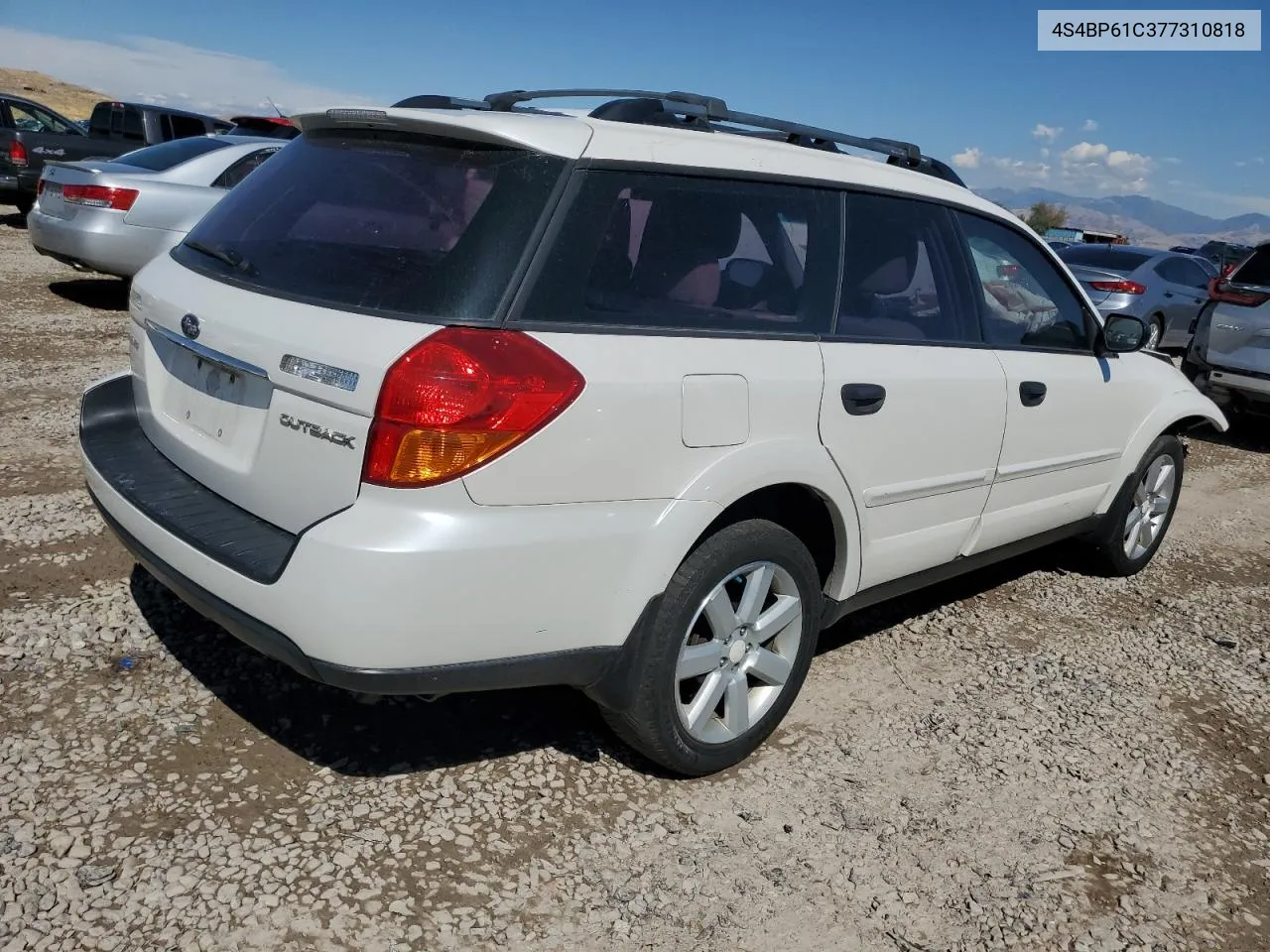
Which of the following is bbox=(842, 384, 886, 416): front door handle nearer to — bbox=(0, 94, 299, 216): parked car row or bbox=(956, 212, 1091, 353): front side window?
bbox=(956, 212, 1091, 353): front side window

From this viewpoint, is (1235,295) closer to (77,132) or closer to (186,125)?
(186,125)

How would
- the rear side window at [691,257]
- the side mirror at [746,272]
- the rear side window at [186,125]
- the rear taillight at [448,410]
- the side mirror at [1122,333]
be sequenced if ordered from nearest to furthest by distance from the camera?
the rear taillight at [448,410]
the rear side window at [691,257]
the side mirror at [746,272]
the side mirror at [1122,333]
the rear side window at [186,125]

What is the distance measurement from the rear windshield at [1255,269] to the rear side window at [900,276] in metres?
6.09

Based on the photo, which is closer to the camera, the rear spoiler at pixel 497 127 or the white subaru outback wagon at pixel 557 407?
the white subaru outback wagon at pixel 557 407

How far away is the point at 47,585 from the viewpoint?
375 centimetres

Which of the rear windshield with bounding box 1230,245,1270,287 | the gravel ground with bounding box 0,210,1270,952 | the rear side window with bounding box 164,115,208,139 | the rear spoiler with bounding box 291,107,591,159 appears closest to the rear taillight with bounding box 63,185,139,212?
the gravel ground with bounding box 0,210,1270,952

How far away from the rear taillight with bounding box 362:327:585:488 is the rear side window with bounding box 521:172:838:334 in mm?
167

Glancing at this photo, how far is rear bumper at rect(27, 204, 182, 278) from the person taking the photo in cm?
849

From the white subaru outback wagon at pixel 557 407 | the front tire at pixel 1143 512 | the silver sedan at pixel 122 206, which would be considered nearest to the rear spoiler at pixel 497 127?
the white subaru outback wagon at pixel 557 407

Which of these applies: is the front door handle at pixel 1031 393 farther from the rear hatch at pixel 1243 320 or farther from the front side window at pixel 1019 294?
the rear hatch at pixel 1243 320

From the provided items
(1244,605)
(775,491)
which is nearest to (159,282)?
(775,491)

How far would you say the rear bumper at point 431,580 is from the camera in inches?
90.3

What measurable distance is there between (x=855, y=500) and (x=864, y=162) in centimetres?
115

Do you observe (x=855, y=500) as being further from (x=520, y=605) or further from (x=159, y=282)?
(x=159, y=282)
